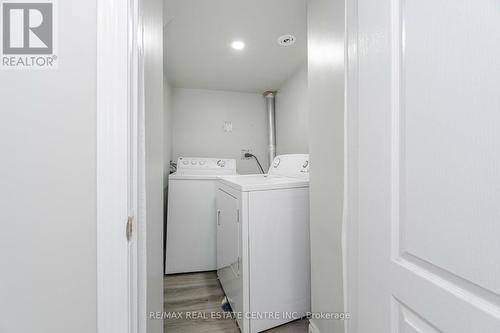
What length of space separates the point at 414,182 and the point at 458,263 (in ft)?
0.61

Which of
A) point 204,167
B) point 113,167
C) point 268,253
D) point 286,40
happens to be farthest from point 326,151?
point 204,167

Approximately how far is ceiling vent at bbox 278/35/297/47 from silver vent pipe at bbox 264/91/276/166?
1.21m

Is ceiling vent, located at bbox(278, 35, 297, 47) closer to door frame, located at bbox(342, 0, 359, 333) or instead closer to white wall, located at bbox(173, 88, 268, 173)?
door frame, located at bbox(342, 0, 359, 333)

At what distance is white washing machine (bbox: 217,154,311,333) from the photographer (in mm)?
1349

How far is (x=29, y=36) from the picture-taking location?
1.67ft

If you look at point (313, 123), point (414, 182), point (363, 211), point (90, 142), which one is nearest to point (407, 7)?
point (414, 182)

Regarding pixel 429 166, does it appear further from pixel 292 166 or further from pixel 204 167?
pixel 204 167

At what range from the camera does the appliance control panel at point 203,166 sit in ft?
8.45

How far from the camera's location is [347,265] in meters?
0.81

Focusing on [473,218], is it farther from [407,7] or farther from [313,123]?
[313,123]

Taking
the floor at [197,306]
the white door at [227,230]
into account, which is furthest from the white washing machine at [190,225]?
the white door at [227,230]

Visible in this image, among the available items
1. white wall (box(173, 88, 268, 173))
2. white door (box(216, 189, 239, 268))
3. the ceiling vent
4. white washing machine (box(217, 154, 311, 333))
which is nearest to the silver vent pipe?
white wall (box(173, 88, 268, 173))

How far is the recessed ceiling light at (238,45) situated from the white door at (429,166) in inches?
56.1

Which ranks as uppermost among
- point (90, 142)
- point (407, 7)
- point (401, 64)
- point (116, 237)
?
point (407, 7)
